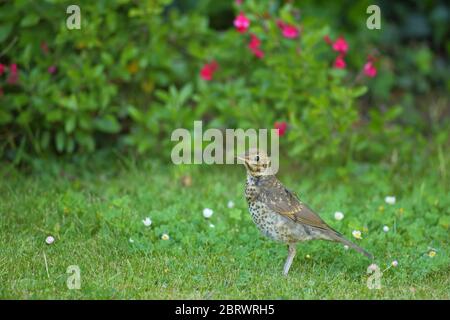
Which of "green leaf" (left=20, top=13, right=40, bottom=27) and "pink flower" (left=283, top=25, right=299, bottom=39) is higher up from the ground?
"green leaf" (left=20, top=13, right=40, bottom=27)

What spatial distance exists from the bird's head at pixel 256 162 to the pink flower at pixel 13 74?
252 cm

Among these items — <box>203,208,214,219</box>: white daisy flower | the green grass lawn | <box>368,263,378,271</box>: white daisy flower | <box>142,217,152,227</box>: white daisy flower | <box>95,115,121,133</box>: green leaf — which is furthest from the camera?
<box>95,115,121,133</box>: green leaf

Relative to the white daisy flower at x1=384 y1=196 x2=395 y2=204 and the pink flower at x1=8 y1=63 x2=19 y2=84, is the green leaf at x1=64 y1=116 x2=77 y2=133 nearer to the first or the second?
the pink flower at x1=8 y1=63 x2=19 y2=84

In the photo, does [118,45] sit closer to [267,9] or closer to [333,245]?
[267,9]

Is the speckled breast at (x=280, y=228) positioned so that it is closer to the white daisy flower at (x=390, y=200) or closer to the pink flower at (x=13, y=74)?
the white daisy flower at (x=390, y=200)

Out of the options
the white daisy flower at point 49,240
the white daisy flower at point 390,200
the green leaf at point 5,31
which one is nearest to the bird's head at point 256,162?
the white daisy flower at point 49,240

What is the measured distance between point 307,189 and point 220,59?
1.60m

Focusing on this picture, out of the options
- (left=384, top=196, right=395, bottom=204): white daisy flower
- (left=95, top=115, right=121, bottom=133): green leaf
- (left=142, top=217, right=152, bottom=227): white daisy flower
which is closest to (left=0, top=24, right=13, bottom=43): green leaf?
(left=95, top=115, right=121, bottom=133): green leaf

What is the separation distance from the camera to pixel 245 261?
502cm

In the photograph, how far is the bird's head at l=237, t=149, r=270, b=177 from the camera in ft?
16.5

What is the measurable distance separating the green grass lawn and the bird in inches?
9.5

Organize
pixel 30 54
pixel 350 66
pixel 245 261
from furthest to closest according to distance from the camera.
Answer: pixel 350 66 < pixel 30 54 < pixel 245 261

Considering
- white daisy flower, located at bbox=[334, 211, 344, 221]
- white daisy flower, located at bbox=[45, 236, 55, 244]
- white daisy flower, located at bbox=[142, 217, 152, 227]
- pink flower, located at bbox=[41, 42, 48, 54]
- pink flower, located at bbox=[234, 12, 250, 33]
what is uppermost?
pink flower, located at bbox=[234, 12, 250, 33]
